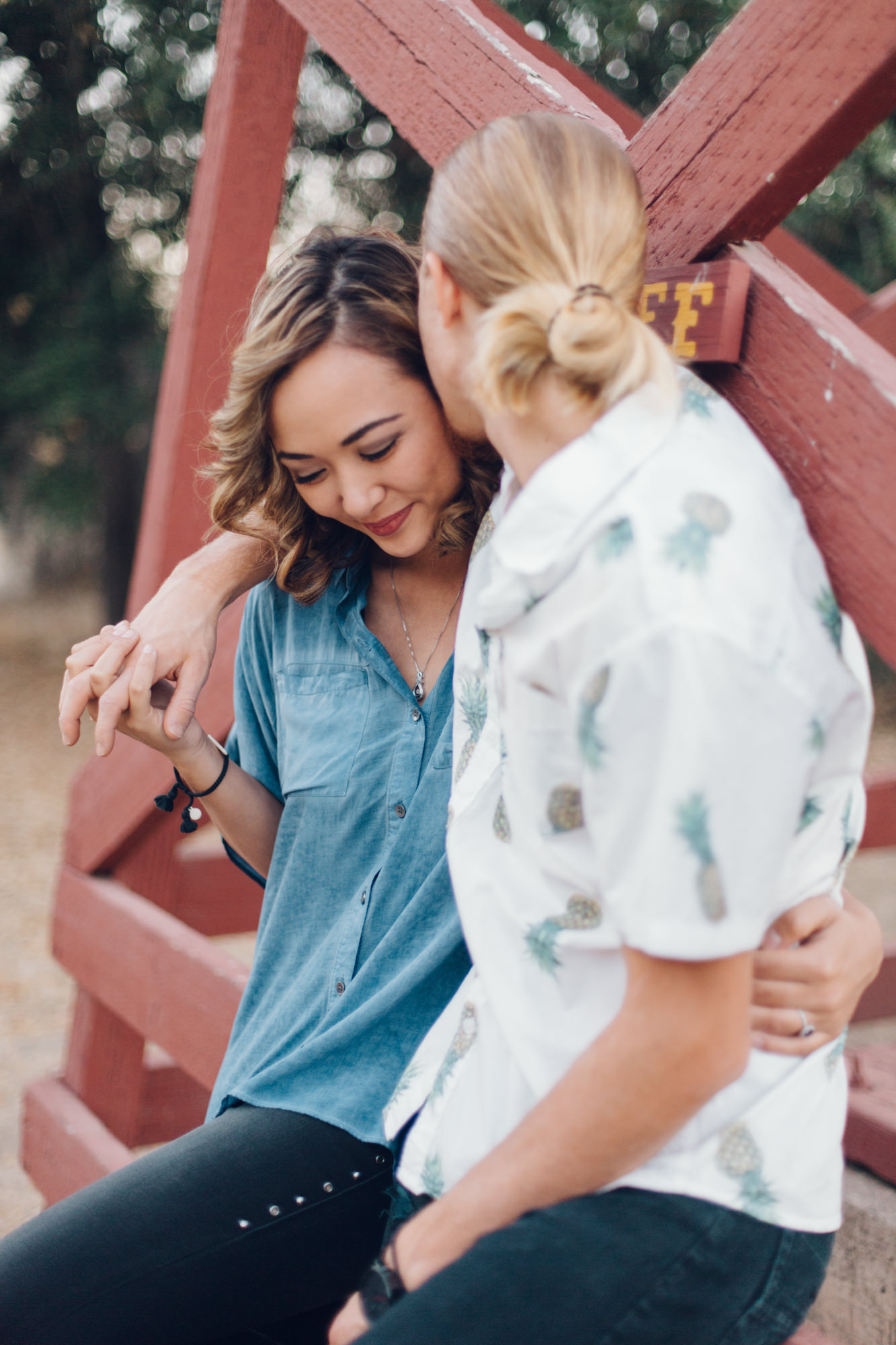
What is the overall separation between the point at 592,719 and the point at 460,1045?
19.2 inches

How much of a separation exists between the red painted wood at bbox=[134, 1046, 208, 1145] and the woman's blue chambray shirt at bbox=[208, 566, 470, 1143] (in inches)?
56.5

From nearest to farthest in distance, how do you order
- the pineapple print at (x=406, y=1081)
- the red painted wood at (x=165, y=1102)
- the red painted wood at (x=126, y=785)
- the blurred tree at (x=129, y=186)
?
1. the pineapple print at (x=406, y=1081)
2. the red painted wood at (x=126, y=785)
3. the red painted wood at (x=165, y=1102)
4. the blurred tree at (x=129, y=186)

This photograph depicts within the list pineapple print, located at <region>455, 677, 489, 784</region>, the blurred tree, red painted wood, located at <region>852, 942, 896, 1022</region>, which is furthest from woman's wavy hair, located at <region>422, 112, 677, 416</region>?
the blurred tree

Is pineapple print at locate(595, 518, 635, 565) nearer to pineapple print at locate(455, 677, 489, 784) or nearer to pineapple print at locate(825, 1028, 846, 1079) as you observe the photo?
pineapple print at locate(455, 677, 489, 784)

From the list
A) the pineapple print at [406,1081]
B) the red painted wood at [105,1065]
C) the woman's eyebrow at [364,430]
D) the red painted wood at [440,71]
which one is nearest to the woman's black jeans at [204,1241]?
the pineapple print at [406,1081]

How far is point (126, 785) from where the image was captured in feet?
7.43

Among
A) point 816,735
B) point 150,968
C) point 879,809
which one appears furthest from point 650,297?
point 879,809

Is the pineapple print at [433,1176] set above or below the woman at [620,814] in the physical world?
below

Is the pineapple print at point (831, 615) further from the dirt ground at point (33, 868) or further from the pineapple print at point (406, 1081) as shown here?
the dirt ground at point (33, 868)

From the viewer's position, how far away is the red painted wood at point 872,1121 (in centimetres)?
189

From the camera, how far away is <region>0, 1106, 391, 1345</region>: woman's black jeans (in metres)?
1.39

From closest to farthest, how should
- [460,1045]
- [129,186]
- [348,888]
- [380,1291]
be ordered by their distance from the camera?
1. [380,1291]
2. [460,1045]
3. [348,888]
4. [129,186]

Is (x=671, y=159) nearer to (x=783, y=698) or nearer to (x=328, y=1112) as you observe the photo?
(x=783, y=698)

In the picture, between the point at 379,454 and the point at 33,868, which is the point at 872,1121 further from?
the point at 33,868
